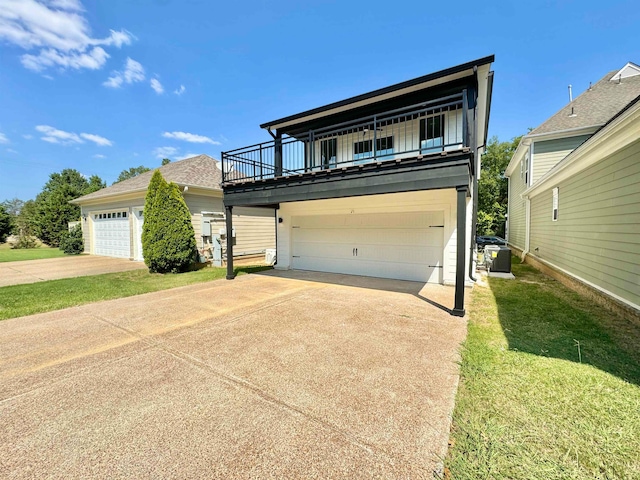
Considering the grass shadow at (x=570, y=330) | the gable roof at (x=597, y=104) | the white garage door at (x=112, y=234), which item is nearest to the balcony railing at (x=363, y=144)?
the grass shadow at (x=570, y=330)

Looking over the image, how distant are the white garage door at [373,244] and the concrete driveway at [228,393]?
298cm

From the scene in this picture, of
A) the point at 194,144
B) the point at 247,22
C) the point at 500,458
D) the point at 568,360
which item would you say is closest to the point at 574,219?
the point at 568,360

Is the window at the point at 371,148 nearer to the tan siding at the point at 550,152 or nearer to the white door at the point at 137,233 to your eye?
the tan siding at the point at 550,152

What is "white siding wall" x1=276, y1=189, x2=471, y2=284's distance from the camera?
7.39m

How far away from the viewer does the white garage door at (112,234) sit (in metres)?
13.7

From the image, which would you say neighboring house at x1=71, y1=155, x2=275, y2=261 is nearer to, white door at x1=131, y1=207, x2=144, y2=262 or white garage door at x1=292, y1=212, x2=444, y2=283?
white door at x1=131, y1=207, x2=144, y2=262

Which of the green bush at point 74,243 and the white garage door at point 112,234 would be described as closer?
the white garage door at point 112,234

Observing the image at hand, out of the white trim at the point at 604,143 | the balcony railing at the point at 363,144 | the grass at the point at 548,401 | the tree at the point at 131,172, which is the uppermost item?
the tree at the point at 131,172

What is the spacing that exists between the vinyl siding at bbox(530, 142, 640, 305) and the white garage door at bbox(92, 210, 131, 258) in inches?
672

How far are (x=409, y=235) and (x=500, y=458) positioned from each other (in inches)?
260

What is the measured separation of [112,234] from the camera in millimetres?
14578

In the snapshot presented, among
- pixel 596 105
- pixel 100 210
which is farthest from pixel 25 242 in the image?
pixel 596 105

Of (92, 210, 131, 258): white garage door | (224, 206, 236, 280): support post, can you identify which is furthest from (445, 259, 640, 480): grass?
(92, 210, 131, 258): white garage door

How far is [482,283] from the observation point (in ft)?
26.3
